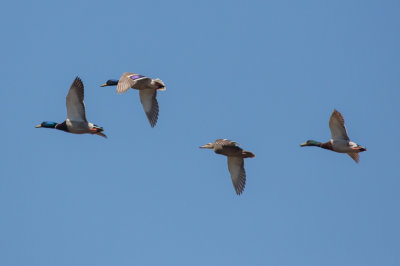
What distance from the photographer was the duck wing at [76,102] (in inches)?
1001

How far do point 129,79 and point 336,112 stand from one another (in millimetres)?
6075

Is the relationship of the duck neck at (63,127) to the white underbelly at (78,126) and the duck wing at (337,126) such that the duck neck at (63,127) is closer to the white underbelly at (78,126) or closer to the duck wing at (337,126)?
the white underbelly at (78,126)

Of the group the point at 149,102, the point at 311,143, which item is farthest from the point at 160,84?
the point at 311,143

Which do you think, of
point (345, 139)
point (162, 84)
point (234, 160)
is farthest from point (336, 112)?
point (162, 84)

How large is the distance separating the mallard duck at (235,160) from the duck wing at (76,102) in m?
3.94

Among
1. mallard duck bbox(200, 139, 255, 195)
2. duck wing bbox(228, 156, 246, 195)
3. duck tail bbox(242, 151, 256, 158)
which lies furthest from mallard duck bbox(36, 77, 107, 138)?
duck tail bbox(242, 151, 256, 158)

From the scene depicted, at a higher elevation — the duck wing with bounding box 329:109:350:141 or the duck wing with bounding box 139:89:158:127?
the duck wing with bounding box 139:89:158:127

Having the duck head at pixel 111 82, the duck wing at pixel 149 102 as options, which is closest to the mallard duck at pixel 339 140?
the duck wing at pixel 149 102

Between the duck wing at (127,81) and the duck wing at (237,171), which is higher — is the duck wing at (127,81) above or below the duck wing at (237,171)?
above

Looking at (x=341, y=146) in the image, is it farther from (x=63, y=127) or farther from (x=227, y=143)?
(x=63, y=127)

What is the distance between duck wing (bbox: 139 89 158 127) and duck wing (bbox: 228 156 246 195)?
2992 mm

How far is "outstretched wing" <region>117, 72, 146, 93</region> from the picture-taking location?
25.9m

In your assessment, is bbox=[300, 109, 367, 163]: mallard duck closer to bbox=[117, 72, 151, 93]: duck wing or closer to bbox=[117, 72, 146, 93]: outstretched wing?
bbox=[117, 72, 151, 93]: duck wing

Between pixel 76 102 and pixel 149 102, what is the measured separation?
3088mm
